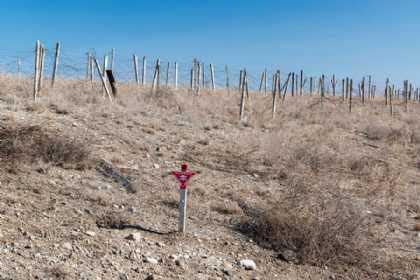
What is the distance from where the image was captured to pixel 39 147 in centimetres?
671

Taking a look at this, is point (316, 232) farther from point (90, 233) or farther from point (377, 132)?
point (377, 132)

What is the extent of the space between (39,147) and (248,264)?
3847 millimetres

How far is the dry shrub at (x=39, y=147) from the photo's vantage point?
6328mm

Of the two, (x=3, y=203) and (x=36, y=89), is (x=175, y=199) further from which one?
(x=36, y=89)

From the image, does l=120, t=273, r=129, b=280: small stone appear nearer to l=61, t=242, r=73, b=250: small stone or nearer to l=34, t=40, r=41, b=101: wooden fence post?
l=61, t=242, r=73, b=250: small stone

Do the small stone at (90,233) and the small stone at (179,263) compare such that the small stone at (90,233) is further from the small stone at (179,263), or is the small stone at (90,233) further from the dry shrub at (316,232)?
the dry shrub at (316,232)

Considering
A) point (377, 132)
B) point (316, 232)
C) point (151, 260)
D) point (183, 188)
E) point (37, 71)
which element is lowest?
point (151, 260)

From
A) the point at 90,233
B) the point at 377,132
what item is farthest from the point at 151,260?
the point at 377,132

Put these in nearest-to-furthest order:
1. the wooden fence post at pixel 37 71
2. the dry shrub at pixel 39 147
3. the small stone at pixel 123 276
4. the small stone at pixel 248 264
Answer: the small stone at pixel 123 276, the small stone at pixel 248 264, the dry shrub at pixel 39 147, the wooden fence post at pixel 37 71

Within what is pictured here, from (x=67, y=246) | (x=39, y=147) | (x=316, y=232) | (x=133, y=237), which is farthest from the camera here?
(x=39, y=147)

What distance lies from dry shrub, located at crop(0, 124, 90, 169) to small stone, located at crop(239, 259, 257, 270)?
3.31 meters

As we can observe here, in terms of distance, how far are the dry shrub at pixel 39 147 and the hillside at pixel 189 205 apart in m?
0.02

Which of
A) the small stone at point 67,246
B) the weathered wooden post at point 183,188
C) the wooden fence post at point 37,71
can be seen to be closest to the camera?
the small stone at point 67,246

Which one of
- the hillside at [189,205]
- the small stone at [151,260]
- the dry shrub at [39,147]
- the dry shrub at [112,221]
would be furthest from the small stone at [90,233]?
the dry shrub at [39,147]
